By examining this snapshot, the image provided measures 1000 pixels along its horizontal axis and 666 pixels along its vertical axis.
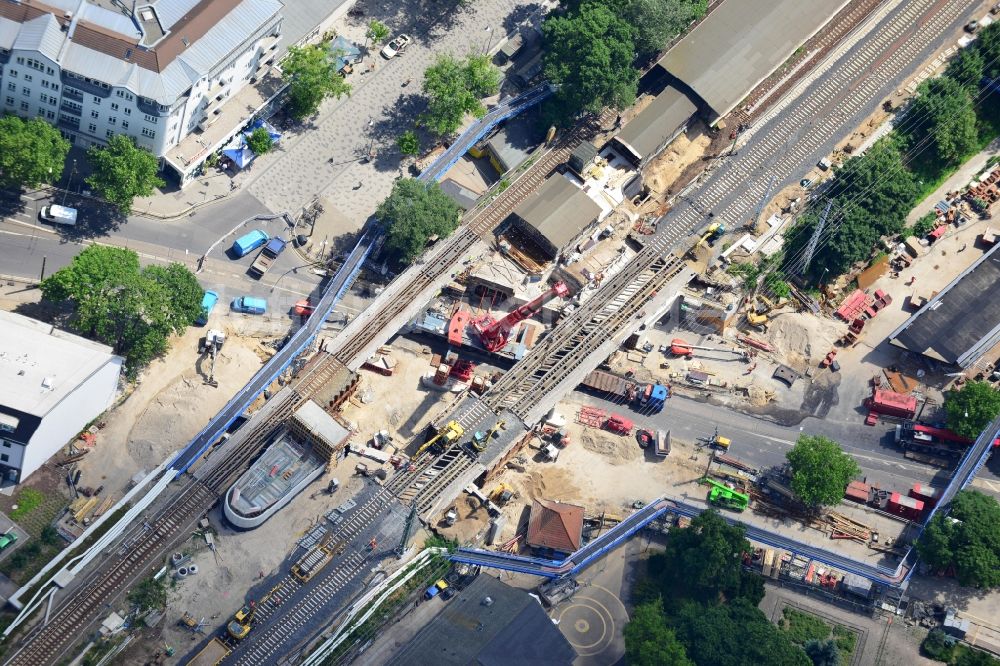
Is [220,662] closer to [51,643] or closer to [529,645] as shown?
[51,643]

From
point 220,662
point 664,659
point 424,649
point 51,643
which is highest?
point 664,659

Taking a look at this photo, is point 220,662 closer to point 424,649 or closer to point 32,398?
point 424,649

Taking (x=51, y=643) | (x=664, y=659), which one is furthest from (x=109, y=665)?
(x=664, y=659)

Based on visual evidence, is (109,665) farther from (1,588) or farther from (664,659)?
(664,659)

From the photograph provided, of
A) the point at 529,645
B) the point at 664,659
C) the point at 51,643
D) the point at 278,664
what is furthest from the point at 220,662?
the point at 664,659

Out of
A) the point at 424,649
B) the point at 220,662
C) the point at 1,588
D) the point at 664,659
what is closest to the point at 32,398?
the point at 1,588

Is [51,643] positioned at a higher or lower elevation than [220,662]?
lower

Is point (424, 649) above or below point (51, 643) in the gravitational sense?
above
